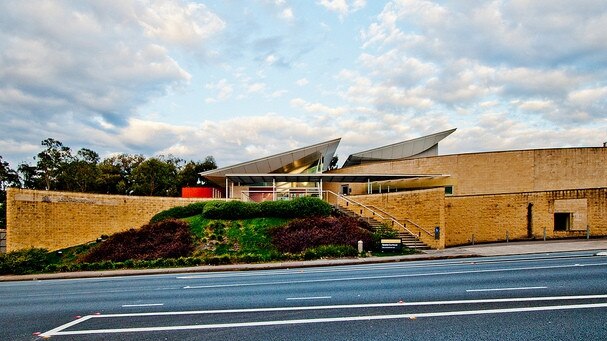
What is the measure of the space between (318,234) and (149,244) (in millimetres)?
10265

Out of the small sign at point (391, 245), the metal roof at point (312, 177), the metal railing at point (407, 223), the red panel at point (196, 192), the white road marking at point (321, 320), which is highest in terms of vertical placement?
the metal roof at point (312, 177)

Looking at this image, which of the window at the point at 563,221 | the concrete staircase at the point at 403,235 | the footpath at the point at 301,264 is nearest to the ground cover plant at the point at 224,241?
the concrete staircase at the point at 403,235

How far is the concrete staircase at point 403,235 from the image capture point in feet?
70.0

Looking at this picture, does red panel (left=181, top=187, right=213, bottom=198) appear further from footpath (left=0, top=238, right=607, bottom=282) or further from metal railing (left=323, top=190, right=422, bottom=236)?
footpath (left=0, top=238, right=607, bottom=282)

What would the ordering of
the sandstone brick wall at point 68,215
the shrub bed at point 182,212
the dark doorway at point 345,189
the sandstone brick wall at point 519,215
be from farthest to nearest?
the dark doorway at point 345,189 → the shrub bed at point 182,212 → the sandstone brick wall at point 68,215 → the sandstone brick wall at point 519,215

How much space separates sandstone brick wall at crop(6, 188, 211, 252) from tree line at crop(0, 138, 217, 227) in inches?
1011

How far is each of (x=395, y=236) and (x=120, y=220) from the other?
2058 centimetres

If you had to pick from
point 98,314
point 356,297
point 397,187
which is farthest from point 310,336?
point 397,187

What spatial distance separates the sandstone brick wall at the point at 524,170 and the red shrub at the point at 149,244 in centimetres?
2388

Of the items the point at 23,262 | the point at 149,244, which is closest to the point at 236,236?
the point at 149,244

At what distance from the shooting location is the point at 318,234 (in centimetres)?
2144

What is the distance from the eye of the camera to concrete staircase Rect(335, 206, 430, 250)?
21328 mm

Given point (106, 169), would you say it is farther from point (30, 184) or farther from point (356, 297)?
point (356, 297)

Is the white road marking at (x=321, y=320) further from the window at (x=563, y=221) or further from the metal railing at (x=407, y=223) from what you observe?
the window at (x=563, y=221)
